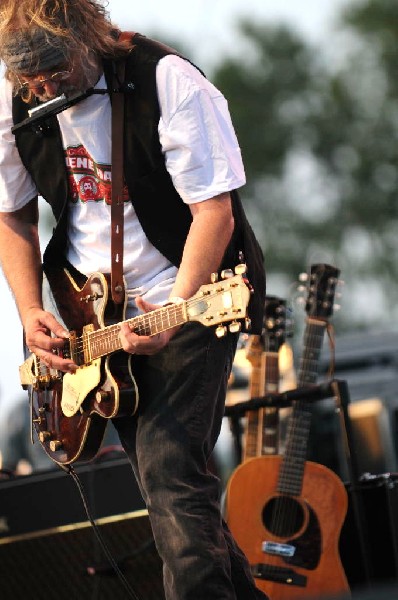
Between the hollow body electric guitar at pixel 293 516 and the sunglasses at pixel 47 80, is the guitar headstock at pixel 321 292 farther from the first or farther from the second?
the sunglasses at pixel 47 80

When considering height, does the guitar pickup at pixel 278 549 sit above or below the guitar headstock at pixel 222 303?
below

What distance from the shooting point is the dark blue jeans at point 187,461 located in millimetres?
3539

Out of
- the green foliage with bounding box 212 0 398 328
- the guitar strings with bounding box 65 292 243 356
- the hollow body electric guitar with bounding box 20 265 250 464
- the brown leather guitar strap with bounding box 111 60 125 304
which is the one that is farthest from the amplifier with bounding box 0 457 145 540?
the green foliage with bounding box 212 0 398 328

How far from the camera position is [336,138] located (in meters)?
19.3

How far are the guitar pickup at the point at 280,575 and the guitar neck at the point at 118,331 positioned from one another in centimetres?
189

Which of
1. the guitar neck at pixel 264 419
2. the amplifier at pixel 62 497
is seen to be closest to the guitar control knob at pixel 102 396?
the amplifier at pixel 62 497

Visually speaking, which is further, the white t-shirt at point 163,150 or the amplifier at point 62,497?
the amplifier at point 62,497

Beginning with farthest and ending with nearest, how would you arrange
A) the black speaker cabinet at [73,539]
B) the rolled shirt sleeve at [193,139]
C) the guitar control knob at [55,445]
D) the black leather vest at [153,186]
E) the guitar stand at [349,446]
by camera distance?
the black speaker cabinet at [73,539], the guitar stand at [349,446], the guitar control knob at [55,445], the black leather vest at [153,186], the rolled shirt sleeve at [193,139]

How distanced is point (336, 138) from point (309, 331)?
13.8m

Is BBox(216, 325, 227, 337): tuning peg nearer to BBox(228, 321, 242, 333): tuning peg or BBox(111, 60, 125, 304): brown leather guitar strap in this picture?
BBox(228, 321, 242, 333): tuning peg

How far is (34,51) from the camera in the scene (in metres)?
3.70

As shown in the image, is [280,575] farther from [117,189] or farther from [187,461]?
[117,189]

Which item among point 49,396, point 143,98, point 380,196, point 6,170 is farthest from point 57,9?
point 380,196

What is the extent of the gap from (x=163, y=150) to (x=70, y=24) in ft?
1.59
